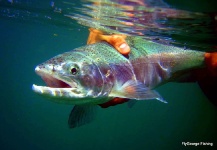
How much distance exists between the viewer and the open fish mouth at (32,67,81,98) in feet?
11.4

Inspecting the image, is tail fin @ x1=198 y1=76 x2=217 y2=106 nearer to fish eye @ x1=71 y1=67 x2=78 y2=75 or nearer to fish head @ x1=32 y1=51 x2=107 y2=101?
fish head @ x1=32 y1=51 x2=107 y2=101

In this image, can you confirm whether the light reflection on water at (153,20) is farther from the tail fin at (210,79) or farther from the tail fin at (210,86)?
the tail fin at (210,86)

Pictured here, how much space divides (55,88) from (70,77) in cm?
35

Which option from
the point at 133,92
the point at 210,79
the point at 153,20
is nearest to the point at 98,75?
the point at 133,92

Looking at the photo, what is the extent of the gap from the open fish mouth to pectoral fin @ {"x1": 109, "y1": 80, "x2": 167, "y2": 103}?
82 cm

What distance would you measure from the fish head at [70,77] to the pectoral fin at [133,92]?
38 cm

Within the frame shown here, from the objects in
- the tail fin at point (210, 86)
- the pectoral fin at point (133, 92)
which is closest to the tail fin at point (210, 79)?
the tail fin at point (210, 86)

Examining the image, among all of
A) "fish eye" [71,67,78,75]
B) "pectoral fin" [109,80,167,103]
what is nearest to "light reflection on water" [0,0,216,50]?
"pectoral fin" [109,80,167,103]

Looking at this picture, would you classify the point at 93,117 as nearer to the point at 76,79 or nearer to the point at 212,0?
the point at 76,79

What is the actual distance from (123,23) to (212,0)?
4.66 m

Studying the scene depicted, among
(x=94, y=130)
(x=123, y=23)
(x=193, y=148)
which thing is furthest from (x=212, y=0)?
(x=94, y=130)

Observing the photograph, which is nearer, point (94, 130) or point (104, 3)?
point (104, 3)

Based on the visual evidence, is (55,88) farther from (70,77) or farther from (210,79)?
(210,79)

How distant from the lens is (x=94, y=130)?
50750 mm
